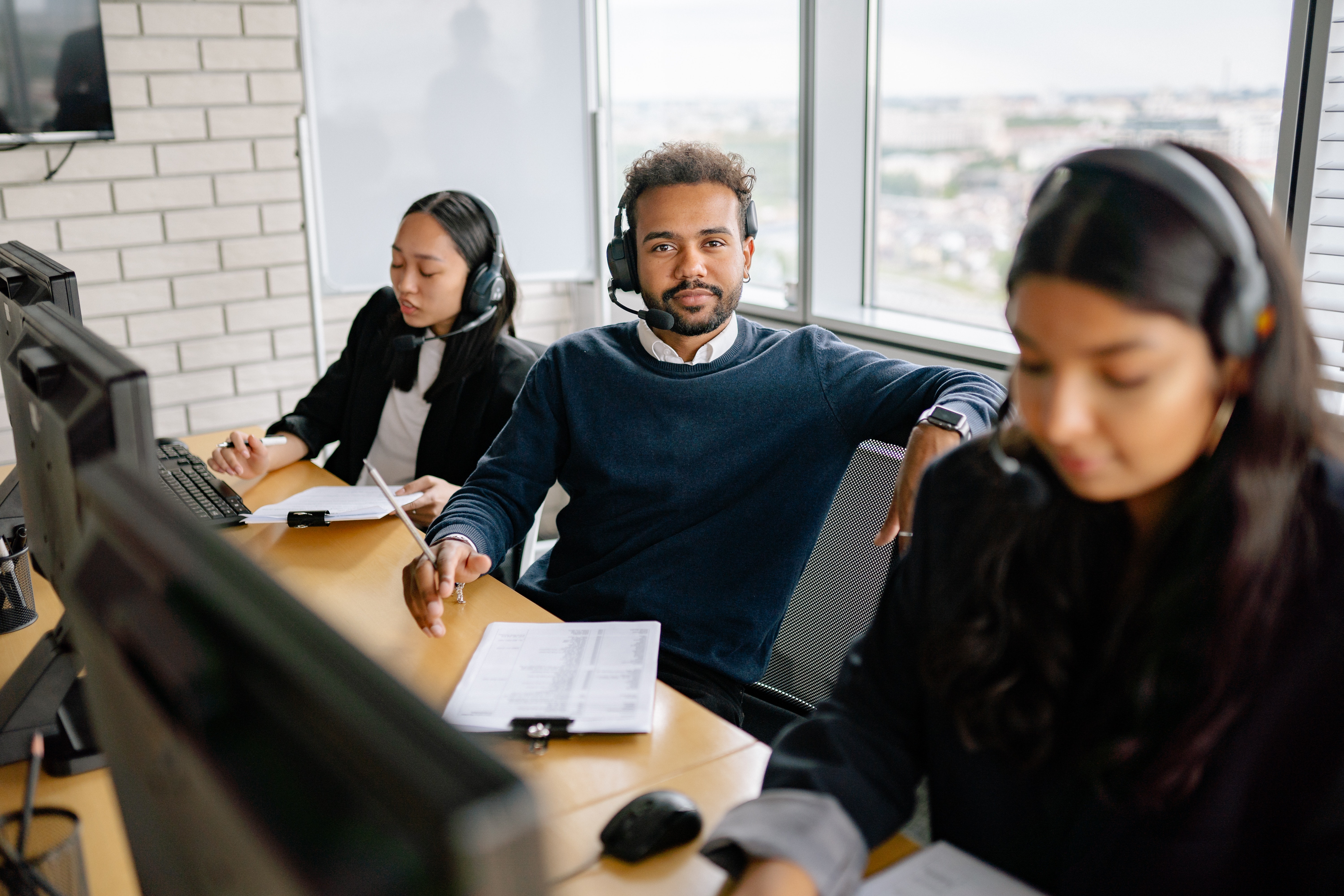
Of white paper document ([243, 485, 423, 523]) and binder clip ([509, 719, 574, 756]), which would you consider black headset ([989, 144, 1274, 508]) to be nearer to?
binder clip ([509, 719, 574, 756])

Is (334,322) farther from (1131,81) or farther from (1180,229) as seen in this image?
(1180,229)

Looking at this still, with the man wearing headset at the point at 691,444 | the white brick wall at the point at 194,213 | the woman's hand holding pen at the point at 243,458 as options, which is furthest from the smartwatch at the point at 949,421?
the white brick wall at the point at 194,213

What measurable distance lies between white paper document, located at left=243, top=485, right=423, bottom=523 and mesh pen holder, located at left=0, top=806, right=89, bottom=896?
36.4 inches

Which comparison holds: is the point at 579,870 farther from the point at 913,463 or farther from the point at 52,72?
the point at 52,72

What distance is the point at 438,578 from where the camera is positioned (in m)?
1.33

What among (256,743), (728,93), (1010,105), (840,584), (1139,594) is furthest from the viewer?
(728,93)

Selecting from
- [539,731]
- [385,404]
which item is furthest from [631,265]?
[539,731]

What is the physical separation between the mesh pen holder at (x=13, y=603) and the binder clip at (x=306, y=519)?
0.39 meters

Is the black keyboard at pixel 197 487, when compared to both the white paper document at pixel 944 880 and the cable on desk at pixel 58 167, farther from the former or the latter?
the white paper document at pixel 944 880

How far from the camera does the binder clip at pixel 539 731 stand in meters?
1.03

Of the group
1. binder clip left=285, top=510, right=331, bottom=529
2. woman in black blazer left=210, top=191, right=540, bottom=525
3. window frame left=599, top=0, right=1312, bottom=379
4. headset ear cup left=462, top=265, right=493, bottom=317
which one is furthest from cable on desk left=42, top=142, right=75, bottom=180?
window frame left=599, top=0, right=1312, bottom=379

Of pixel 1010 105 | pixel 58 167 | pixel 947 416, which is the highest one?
pixel 1010 105

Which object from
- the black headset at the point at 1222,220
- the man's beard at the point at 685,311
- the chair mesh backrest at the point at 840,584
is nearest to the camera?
the black headset at the point at 1222,220

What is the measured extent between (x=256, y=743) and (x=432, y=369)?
1.81 meters
